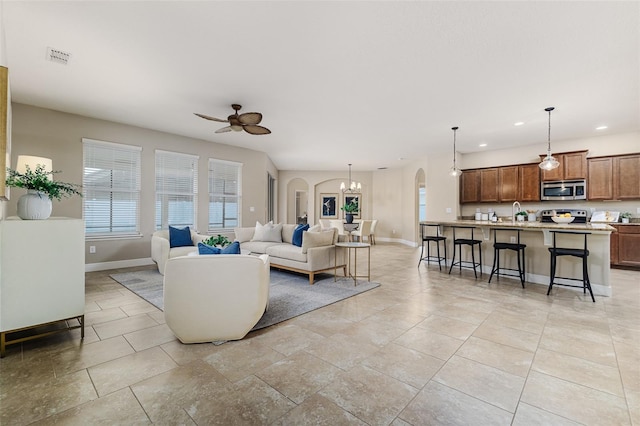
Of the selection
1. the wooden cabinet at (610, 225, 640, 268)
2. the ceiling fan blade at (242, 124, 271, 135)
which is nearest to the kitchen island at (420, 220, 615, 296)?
the wooden cabinet at (610, 225, 640, 268)

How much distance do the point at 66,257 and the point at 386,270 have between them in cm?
463

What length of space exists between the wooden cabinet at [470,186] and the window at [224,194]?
18.9ft

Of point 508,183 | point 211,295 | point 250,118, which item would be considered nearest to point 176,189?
point 250,118

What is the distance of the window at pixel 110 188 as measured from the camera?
16.4ft

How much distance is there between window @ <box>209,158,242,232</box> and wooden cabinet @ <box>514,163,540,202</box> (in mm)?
6674

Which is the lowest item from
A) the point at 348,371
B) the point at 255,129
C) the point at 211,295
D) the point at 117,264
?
the point at 348,371

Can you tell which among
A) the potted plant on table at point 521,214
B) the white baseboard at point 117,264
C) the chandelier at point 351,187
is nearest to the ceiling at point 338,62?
the potted plant on table at point 521,214

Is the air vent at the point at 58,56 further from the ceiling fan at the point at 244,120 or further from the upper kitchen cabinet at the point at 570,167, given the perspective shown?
the upper kitchen cabinet at the point at 570,167

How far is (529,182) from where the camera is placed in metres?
6.35

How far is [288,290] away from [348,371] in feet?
6.78

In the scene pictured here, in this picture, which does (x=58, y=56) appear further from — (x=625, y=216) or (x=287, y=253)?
(x=625, y=216)

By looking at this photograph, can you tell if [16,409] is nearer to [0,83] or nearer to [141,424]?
[141,424]

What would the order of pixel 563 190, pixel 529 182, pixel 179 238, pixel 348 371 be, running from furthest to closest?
pixel 529 182 → pixel 563 190 → pixel 179 238 → pixel 348 371

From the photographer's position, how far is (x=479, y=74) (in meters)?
3.25
